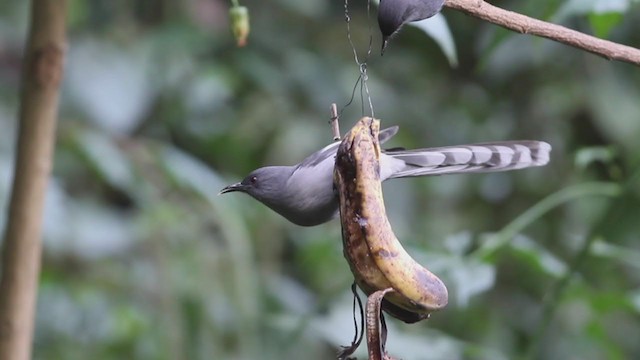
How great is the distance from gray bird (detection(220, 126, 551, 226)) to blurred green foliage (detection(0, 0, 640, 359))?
985 mm

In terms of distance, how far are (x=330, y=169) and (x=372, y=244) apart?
0.15 meters

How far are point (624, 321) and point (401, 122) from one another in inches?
33.1

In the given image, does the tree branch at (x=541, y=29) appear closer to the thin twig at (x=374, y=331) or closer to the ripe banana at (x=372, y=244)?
the ripe banana at (x=372, y=244)

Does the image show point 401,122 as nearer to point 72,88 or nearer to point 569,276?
point 72,88

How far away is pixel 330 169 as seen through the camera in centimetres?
92

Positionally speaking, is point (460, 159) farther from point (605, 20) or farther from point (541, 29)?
point (605, 20)

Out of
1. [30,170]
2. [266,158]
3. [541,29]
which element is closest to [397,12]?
[541,29]

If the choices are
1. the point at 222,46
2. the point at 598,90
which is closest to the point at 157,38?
the point at 222,46

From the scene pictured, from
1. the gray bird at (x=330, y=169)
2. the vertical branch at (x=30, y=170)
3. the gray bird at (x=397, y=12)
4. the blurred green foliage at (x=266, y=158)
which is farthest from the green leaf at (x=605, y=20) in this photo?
the blurred green foliage at (x=266, y=158)

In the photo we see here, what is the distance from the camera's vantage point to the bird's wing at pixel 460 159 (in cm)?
95

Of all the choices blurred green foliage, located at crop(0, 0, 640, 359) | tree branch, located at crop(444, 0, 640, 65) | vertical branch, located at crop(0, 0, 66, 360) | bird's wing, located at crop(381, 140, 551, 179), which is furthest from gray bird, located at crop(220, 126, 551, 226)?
blurred green foliage, located at crop(0, 0, 640, 359)

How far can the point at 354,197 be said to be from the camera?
80 cm

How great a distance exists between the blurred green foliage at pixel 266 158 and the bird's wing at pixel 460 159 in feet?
3.22

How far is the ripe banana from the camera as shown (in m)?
0.78
